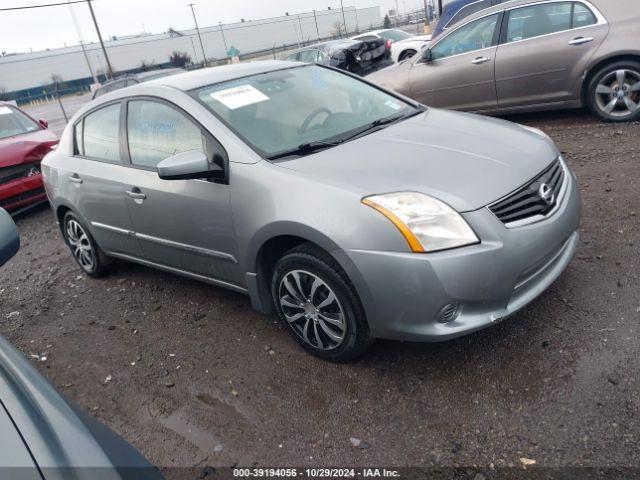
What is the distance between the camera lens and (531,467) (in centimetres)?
223

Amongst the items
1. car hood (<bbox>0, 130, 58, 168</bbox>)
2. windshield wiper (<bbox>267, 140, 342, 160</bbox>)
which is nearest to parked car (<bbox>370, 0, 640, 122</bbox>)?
windshield wiper (<bbox>267, 140, 342, 160</bbox>)

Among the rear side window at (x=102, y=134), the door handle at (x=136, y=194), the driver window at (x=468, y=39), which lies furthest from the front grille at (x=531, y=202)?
the driver window at (x=468, y=39)

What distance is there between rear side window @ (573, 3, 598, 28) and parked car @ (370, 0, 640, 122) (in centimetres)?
1

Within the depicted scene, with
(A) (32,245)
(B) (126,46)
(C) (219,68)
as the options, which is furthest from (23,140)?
(B) (126,46)

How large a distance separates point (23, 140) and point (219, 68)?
15.6ft

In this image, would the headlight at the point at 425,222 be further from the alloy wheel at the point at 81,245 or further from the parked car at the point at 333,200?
the alloy wheel at the point at 81,245

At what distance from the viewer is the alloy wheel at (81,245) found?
15.4 ft

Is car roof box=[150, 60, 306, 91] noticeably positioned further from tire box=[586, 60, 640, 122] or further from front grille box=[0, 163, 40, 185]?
front grille box=[0, 163, 40, 185]

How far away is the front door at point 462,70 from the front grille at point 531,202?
4.13m

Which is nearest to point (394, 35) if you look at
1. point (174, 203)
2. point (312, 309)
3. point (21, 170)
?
point (21, 170)

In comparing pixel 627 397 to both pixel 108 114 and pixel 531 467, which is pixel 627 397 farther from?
pixel 108 114

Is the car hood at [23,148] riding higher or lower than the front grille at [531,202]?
higher

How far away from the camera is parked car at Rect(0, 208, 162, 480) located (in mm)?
1296

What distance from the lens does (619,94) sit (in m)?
5.99
